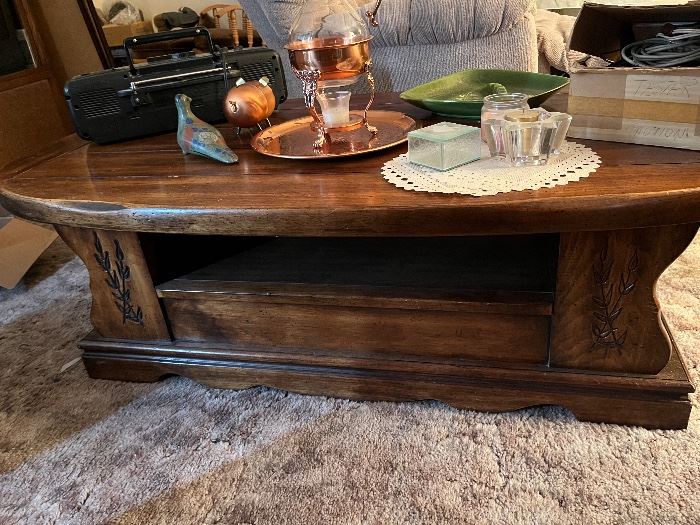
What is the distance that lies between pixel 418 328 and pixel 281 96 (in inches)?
26.9

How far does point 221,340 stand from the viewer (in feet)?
3.28

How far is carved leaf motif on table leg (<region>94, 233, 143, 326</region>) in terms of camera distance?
97 cm

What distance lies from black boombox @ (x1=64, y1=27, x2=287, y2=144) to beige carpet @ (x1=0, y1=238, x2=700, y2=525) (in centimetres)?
52

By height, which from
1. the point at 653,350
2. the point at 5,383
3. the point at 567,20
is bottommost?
the point at 5,383

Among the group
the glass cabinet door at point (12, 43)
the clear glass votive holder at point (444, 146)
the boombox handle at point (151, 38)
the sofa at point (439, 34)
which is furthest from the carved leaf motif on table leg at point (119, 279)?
the glass cabinet door at point (12, 43)

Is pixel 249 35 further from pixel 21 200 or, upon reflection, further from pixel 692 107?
pixel 692 107

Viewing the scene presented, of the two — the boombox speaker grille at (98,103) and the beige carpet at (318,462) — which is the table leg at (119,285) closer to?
the beige carpet at (318,462)

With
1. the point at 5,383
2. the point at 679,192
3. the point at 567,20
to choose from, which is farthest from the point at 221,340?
the point at 567,20

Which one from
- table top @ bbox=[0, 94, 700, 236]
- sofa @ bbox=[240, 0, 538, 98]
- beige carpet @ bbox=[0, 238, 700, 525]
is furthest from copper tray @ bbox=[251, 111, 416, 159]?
sofa @ bbox=[240, 0, 538, 98]

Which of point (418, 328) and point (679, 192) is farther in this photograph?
point (418, 328)

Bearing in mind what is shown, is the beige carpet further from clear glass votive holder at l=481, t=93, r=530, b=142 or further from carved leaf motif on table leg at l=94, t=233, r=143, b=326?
clear glass votive holder at l=481, t=93, r=530, b=142

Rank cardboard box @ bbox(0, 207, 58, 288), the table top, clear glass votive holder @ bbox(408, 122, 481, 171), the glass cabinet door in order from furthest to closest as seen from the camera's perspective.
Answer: the glass cabinet door, cardboard box @ bbox(0, 207, 58, 288), clear glass votive holder @ bbox(408, 122, 481, 171), the table top

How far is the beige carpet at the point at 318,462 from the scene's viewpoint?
0.75 metres

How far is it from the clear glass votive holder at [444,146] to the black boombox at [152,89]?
569mm
